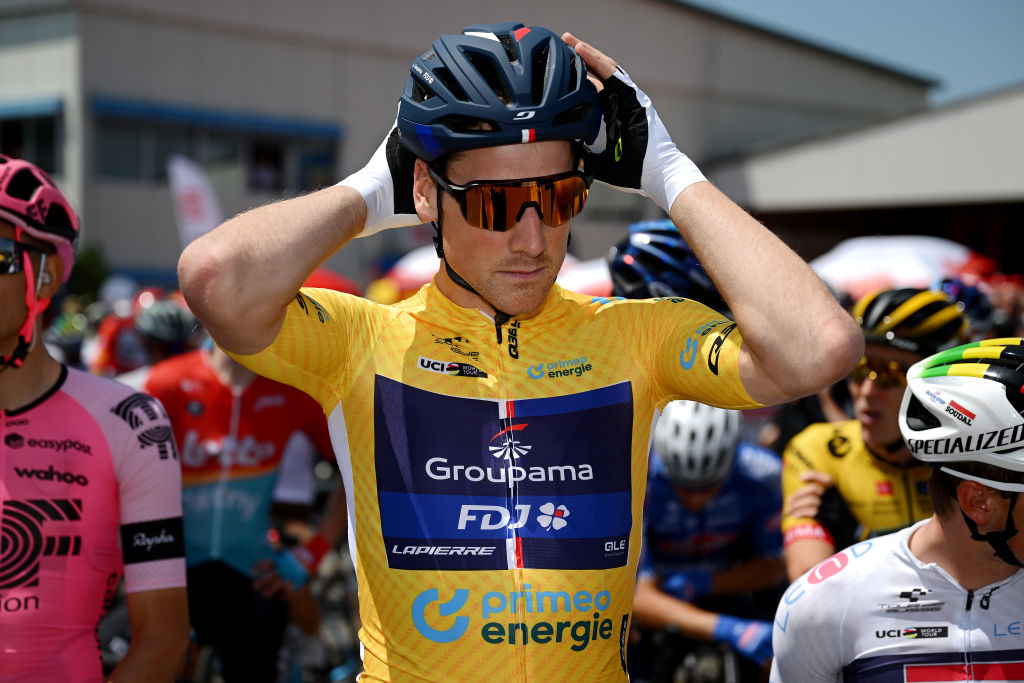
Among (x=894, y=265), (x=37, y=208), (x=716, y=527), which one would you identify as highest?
(x=37, y=208)

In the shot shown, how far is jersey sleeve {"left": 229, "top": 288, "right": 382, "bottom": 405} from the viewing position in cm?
239

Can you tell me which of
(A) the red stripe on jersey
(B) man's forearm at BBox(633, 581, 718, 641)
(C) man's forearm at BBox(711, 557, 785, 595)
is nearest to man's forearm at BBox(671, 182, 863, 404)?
(A) the red stripe on jersey

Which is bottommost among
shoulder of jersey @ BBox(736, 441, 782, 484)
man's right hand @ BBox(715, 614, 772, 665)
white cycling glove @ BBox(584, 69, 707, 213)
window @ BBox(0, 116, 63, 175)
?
man's right hand @ BBox(715, 614, 772, 665)

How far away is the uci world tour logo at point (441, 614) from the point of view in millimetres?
2375

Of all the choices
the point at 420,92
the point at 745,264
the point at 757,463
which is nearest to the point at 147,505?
the point at 420,92

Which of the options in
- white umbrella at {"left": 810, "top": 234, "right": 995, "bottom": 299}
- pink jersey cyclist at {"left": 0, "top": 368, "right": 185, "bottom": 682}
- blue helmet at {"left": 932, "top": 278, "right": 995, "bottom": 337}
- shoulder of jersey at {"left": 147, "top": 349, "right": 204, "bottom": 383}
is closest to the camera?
pink jersey cyclist at {"left": 0, "top": 368, "right": 185, "bottom": 682}

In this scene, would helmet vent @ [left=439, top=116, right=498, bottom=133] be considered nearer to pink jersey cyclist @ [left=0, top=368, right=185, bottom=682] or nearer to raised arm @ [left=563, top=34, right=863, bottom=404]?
raised arm @ [left=563, top=34, right=863, bottom=404]

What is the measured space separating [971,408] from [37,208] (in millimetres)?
2852

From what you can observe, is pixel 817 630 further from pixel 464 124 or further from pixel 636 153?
pixel 464 124

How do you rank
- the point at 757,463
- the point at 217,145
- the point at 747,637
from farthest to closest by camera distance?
the point at 217,145 → the point at 757,463 → the point at 747,637

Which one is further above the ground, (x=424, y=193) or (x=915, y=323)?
(x=424, y=193)

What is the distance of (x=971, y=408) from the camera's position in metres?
2.63

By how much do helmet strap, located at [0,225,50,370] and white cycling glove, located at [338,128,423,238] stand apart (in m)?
1.14

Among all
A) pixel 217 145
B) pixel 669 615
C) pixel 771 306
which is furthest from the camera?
pixel 217 145
